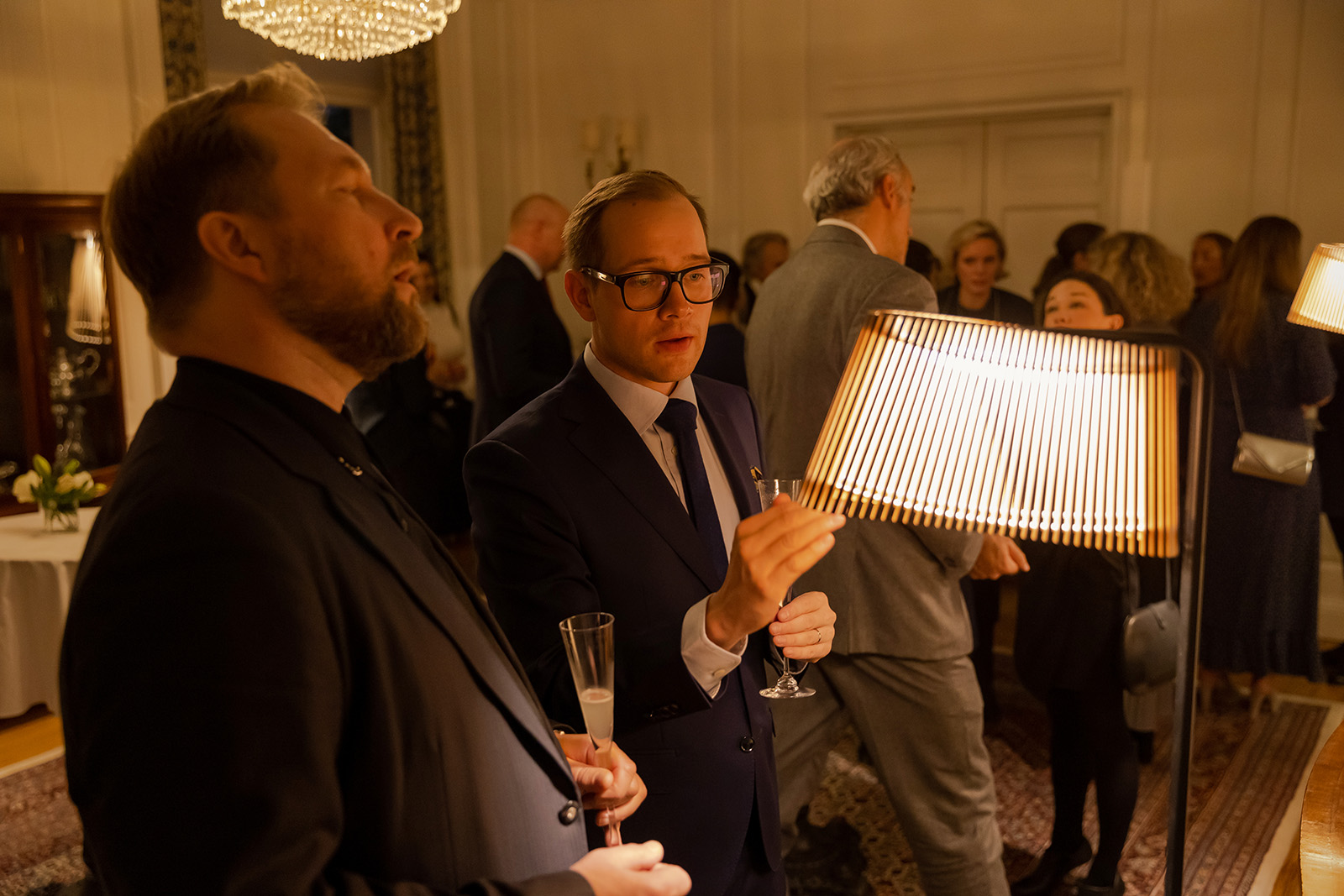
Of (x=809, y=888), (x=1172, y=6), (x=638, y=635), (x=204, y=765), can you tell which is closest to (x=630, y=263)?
(x=638, y=635)

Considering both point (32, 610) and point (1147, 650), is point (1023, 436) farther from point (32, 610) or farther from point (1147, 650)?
point (32, 610)

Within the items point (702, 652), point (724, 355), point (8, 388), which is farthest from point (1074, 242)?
point (8, 388)

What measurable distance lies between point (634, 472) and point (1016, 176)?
5.08 meters

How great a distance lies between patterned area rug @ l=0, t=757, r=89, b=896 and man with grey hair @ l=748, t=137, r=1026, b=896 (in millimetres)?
1915

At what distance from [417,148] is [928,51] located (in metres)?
3.32

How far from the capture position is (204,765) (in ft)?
2.49

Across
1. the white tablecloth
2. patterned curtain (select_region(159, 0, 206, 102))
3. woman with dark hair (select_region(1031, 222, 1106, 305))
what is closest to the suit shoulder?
the white tablecloth

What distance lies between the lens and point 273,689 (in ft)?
2.60

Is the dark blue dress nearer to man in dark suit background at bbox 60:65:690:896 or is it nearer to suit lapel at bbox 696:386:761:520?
suit lapel at bbox 696:386:761:520

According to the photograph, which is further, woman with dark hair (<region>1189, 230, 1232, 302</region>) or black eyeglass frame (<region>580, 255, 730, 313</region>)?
woman with dark hair (<region>1189, 230, 1232, 302</region>)

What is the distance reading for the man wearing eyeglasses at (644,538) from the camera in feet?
4.62

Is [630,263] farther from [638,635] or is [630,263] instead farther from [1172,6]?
[1172,6]

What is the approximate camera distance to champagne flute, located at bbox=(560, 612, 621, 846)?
3.60 ft

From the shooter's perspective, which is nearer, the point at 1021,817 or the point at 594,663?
the point at 594,663
